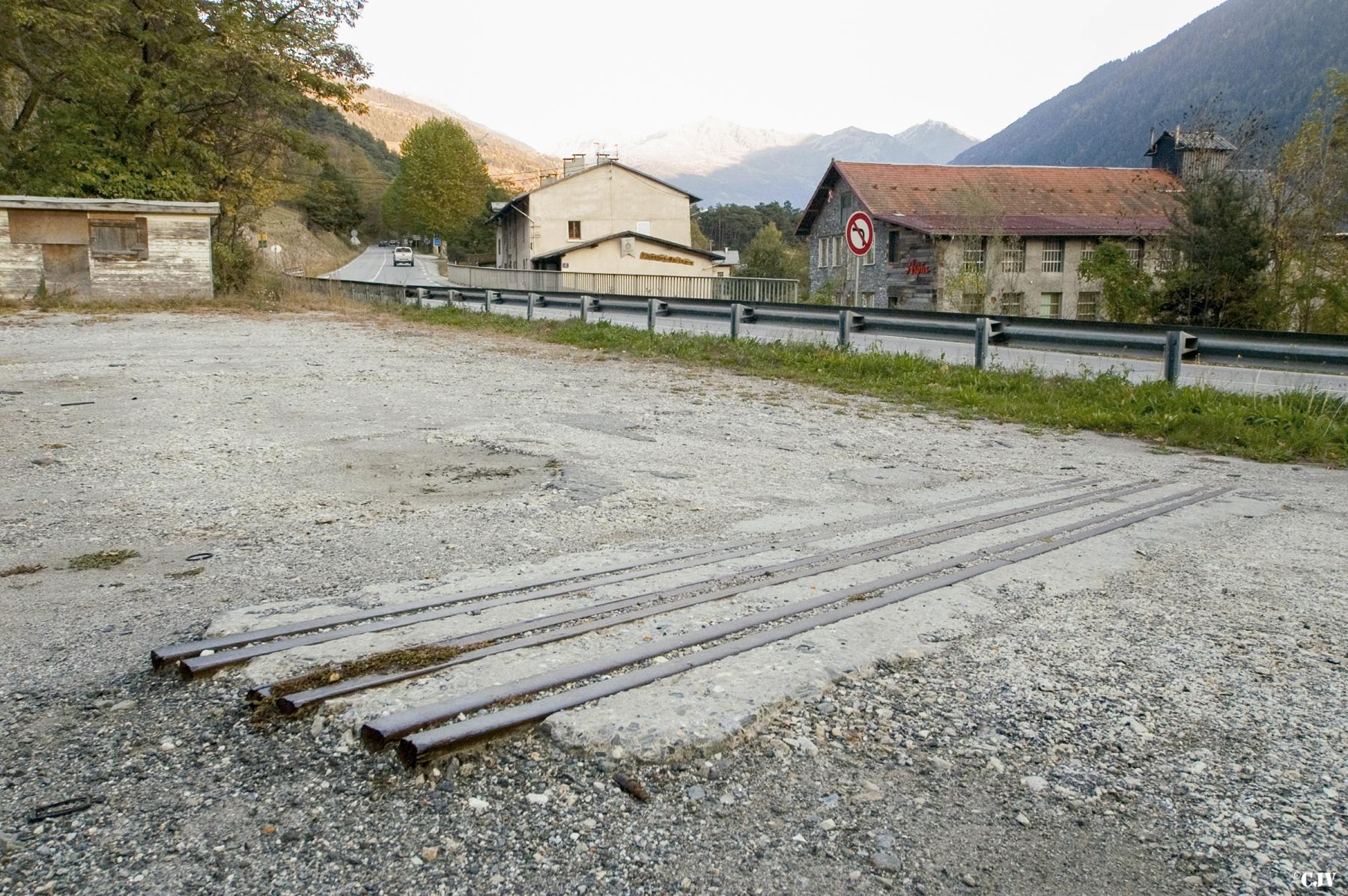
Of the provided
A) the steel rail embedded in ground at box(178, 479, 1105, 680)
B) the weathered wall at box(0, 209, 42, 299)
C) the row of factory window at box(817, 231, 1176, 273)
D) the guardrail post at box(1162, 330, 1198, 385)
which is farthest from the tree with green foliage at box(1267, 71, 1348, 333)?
the weathered wall at box(0, 209, 42, 299)

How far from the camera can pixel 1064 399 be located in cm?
995

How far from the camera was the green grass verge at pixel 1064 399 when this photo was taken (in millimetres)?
8078

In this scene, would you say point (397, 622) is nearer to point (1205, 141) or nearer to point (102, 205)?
point (102, 205)

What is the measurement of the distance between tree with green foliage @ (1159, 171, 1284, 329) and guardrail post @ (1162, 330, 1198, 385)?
16.8 m

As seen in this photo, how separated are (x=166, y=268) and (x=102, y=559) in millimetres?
23698

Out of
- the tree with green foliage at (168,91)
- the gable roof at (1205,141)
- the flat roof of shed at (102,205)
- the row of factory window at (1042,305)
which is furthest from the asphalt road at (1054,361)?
the row of factory window at (1042,305)

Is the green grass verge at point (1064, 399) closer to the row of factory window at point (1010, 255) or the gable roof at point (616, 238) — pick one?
the row of factory window at point (1010, 255)

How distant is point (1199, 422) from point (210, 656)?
8.49 meters

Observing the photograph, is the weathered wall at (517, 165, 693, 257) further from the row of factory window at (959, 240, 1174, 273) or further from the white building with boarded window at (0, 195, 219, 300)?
the white building with boarded window at (0, 195, 219, 300)

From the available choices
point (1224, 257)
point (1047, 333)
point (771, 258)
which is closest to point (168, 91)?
point (1047, 333)

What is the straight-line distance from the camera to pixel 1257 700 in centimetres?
298

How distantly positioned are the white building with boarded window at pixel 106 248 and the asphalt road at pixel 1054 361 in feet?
39.9

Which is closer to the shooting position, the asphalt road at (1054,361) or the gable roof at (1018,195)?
the asphalt road at (1054,361)

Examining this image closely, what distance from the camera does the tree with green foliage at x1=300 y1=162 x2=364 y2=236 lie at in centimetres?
10094
